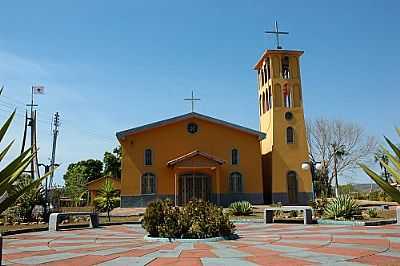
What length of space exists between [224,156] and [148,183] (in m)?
6.34

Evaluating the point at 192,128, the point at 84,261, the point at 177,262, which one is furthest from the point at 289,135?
the point at 84,261

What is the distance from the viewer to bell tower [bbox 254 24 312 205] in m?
33.6

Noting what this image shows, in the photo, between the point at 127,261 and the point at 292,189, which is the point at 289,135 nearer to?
the point at 292,189

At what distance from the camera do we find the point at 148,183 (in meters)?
32.7

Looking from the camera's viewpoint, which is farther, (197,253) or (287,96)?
(287,96)

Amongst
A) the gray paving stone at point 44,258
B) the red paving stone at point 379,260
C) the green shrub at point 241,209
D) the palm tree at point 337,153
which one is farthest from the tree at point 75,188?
the red paving stone at point 379,260

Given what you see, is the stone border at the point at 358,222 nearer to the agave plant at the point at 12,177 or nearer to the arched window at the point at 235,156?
the agave plant at the point at 12,177

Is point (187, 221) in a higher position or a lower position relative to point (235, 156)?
lower

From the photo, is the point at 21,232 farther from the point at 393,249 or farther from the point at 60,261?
Result: the point at 393,249

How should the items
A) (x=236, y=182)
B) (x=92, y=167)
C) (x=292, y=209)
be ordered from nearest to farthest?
(x=292, y=209)
(x=236, y=182)
(x=92, y=167)

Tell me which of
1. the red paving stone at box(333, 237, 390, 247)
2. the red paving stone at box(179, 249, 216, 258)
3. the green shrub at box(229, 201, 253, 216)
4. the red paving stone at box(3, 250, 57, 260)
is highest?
the green shrub at box(229, 201, 253, 216)

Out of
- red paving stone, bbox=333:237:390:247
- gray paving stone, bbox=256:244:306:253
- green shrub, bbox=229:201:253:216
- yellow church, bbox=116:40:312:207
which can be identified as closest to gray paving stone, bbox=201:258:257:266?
gray paving stone, bbox=256:244:306:253

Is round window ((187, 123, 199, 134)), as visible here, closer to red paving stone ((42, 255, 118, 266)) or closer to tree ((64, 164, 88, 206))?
tree ((64, 164, 88, 206))

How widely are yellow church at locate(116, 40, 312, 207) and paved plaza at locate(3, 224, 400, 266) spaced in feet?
63.1
